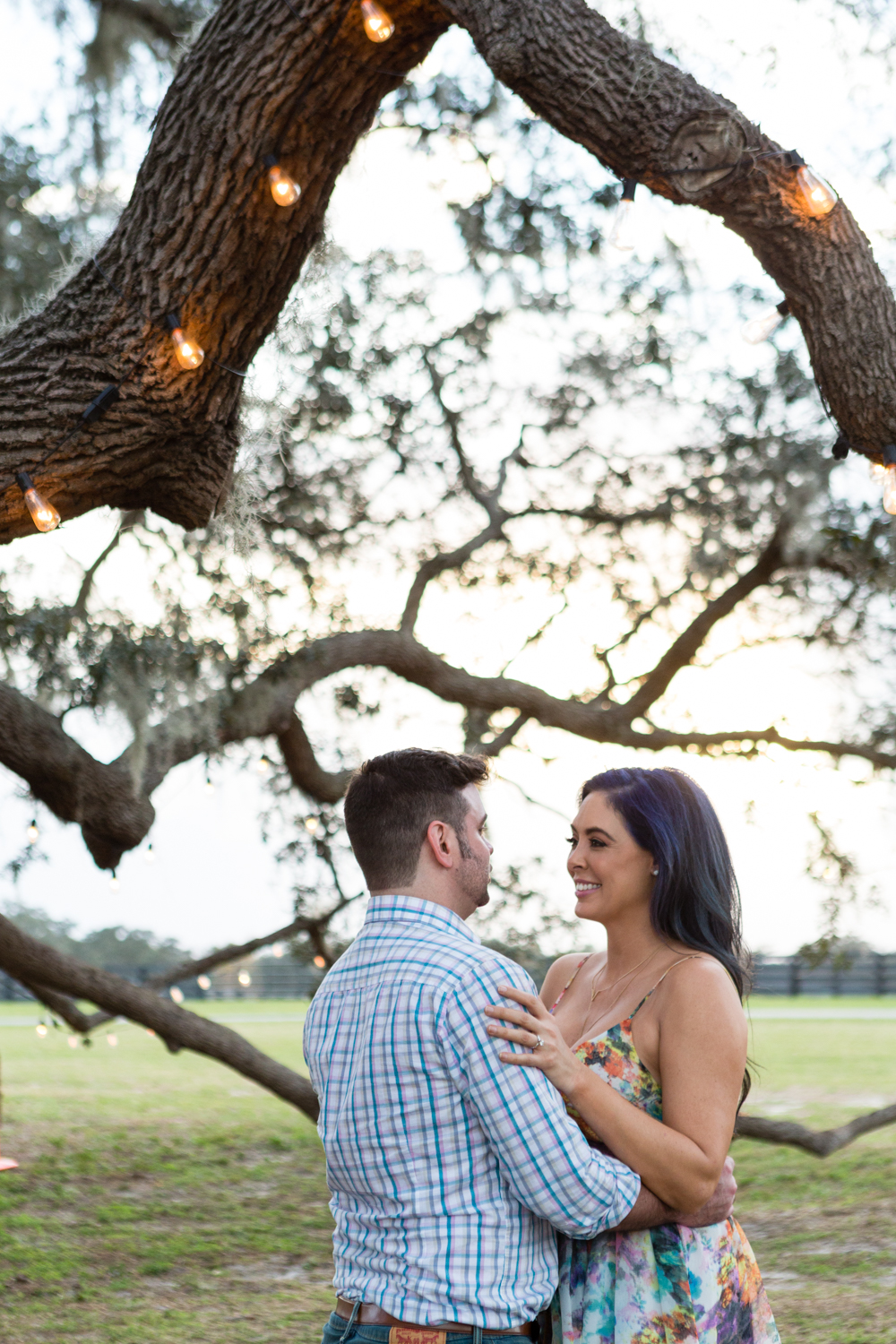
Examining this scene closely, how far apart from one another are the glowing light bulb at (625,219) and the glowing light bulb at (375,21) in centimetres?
55

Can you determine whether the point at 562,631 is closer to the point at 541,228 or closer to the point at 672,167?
the point at 541,228

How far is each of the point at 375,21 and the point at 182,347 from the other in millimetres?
735

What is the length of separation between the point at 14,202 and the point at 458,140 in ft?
6.74

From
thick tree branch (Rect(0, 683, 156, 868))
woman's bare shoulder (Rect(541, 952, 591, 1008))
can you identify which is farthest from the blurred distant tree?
woman's bare shoulder (Rect(541, 952, 591, 1008))

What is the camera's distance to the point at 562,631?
664cm

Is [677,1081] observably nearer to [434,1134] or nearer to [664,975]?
[664,975]

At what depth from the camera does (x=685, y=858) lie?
1869 mm

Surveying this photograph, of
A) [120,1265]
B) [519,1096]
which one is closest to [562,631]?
[120,1265]

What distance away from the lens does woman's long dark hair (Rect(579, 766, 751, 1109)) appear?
1.85 meters

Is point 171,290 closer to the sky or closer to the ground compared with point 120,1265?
closer to the sky

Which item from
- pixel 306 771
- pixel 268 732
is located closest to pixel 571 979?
pixel 268 732

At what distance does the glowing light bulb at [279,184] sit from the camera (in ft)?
8.00

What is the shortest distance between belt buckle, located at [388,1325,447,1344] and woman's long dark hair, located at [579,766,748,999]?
0.67 meters

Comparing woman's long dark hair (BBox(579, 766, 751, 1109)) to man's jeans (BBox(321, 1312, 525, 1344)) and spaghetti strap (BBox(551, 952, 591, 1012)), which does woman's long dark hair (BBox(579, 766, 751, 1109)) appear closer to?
spaghetti strap (BBox(551, 952, 591, 1012))
